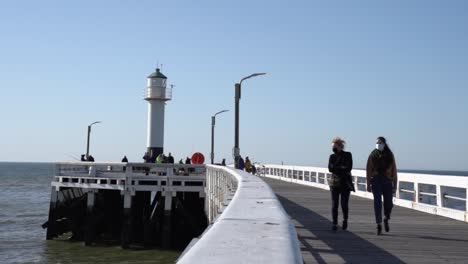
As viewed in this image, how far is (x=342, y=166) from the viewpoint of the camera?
9.86 metres

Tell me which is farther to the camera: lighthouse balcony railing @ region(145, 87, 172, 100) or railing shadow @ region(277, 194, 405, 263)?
lighthouse balcony railing @ region(145, 87, 172, 100)

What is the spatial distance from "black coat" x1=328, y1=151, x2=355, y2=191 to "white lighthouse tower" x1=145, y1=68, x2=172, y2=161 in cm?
3605

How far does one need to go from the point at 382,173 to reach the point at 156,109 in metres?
38.9

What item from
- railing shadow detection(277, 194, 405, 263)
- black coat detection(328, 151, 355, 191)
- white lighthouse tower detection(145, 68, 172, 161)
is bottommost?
railing shadow detection(277, 194, 405, 263)

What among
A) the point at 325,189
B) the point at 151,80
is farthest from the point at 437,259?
the point at 151,80

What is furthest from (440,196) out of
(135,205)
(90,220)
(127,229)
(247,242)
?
(135,205)

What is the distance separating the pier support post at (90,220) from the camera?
27.2 meters

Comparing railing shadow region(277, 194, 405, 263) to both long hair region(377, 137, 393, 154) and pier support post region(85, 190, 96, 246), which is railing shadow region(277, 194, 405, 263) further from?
pier support post region(85, 190, 96, 246)

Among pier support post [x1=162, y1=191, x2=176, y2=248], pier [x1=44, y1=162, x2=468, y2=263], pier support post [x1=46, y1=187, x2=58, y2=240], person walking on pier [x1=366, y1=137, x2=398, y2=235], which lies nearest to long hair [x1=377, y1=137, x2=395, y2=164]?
person walking on pier [x1=366, y1=137, x2=398, y2=235]

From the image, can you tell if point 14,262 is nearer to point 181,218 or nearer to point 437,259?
point 181,218

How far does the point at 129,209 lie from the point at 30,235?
423 inches

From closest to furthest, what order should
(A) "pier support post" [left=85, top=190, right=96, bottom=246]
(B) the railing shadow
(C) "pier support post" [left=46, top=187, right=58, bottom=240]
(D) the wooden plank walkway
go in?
(B) the railing shadow
(D) the wooden plank walkway
(A) "pier support post" [left=85, top=190, right=96, bottom=246]
(C) "pier support post" [left=46, top=187, right=58, bottom=240]

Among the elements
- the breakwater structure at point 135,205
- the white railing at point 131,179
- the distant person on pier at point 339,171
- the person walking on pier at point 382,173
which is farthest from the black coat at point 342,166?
the white railing at point 131,179

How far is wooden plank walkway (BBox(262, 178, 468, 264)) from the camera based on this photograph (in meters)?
7.31
